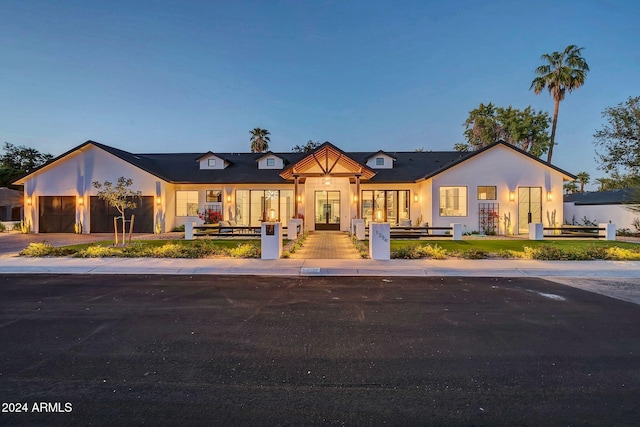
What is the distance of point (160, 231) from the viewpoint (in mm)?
22156

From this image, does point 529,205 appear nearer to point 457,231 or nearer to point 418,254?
point 457,231

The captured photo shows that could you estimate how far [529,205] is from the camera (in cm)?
2091

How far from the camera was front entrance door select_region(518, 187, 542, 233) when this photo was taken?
820 inches

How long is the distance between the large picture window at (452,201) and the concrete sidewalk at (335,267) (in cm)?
1005

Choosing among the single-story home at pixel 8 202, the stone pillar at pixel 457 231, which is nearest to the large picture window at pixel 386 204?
the stone pillar at pixel 457 231

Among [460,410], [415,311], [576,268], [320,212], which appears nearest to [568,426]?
[460,410]

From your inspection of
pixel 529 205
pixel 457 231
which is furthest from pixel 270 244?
pixel 529 205

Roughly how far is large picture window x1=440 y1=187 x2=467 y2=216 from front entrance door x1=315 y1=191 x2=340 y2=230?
7.14m

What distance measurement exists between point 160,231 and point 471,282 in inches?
795

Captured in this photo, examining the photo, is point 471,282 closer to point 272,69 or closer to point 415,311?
point 415,311

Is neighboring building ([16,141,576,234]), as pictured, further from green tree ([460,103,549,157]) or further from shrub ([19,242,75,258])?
green tree ([460,103,549,157])

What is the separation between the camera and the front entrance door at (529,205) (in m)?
Result: 20.8

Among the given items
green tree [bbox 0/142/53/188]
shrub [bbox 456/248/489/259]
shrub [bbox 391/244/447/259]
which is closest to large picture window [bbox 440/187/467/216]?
shrub [bbox 456/248/489/259]

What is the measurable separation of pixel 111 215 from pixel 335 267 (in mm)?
19323
